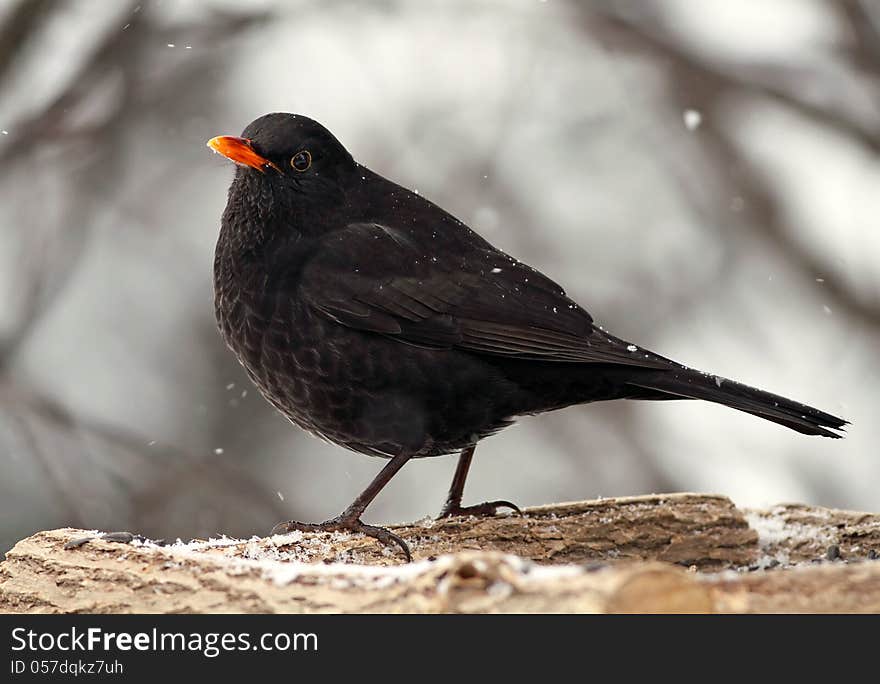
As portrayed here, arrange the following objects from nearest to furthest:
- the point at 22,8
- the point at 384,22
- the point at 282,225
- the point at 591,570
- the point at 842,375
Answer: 1. the point at 591,570
2. the point at 282,225
3. the point at 22,8
4. the point at 842,375
5. the point at 384,22

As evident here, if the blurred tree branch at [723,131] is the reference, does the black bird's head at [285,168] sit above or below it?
below

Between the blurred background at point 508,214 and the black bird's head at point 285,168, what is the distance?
265cm

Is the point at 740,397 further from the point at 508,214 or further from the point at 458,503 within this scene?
the point at 508,214

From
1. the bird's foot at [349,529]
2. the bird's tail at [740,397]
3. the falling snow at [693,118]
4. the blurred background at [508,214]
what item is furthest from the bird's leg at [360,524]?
the falling snow at [693,118]

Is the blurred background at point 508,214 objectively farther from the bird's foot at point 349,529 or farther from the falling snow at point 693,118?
the bird's foot at point 349,529

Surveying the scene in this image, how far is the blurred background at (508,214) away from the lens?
278 inches

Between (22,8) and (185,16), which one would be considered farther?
(185,16)

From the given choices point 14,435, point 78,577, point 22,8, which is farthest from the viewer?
point 14,435

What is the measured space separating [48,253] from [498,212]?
8.85ft

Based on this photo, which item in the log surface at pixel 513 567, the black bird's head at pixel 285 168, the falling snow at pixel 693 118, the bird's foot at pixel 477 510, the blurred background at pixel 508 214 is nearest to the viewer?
the log surface at pixel 513 567

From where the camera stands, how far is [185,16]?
720 cm

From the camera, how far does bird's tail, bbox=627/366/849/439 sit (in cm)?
399
